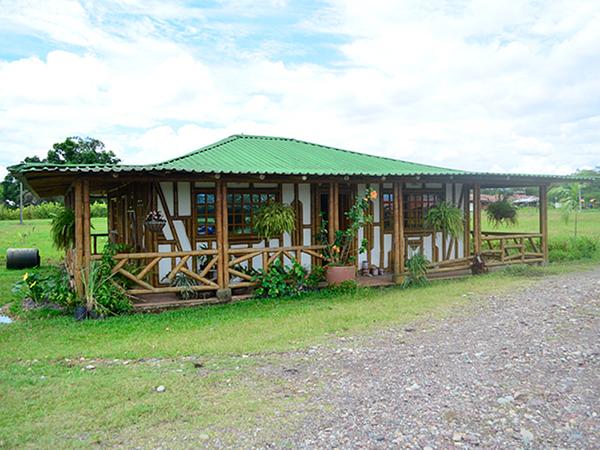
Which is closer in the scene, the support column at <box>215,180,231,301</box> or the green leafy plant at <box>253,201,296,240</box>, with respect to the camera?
the support column at <box>215,180,231,301</box>

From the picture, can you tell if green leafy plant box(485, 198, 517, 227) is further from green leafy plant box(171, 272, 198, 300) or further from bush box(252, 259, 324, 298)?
green leafy plant box(171, 272, 198, 300)

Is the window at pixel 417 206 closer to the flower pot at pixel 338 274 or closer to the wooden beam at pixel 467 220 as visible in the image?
the wooden beam at pixel 467 220

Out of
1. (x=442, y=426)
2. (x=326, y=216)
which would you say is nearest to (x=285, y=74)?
(x=326, y=216)

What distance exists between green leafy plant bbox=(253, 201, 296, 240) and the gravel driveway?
3321 millimetres

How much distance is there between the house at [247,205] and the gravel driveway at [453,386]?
3.40 metres

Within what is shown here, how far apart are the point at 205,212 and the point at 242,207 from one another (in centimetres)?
75

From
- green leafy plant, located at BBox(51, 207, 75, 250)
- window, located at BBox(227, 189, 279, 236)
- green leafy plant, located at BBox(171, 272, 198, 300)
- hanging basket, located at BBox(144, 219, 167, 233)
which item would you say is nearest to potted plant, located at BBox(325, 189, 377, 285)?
window, located at BBox(227, 189, 279, 236)

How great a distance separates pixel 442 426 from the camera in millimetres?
3395

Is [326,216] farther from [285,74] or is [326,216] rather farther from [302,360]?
[285,74]

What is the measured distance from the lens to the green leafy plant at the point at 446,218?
1043 centimetres

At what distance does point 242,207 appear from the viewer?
9.60 m

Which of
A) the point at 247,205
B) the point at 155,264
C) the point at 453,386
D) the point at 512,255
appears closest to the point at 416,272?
the point at 247,205

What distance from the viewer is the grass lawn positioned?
137 inches

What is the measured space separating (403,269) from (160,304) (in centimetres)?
488
